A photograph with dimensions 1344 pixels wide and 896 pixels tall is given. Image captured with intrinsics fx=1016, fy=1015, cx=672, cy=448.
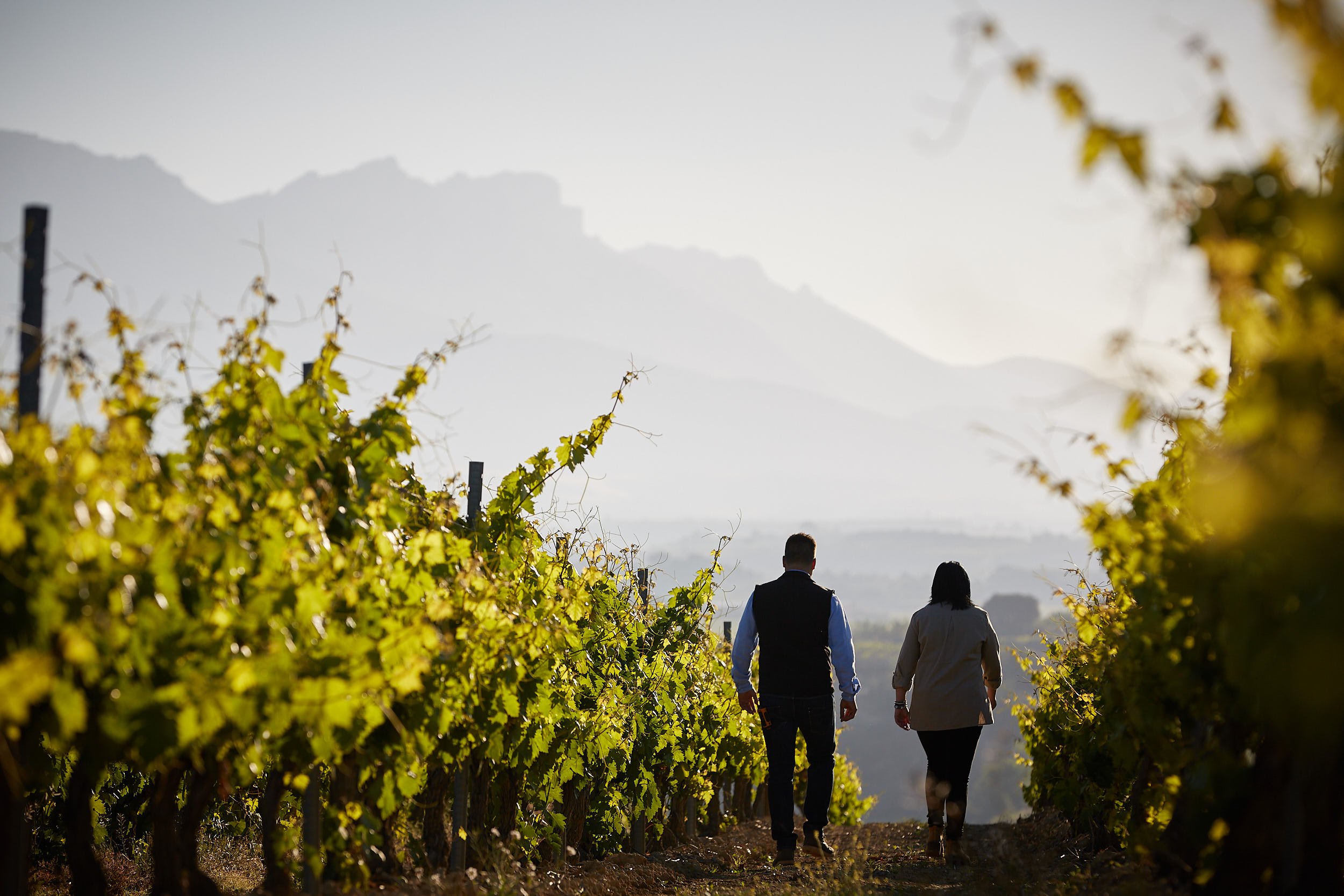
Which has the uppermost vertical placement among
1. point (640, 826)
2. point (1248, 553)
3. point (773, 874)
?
point (1248, 553)

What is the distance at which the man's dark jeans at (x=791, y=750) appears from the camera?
20.1ft

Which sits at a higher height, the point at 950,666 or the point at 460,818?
the point at 950,666

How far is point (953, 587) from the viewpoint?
632cm

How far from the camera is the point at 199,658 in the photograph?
8.71 feet

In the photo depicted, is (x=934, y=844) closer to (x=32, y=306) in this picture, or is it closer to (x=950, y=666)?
(x=950, y=666)

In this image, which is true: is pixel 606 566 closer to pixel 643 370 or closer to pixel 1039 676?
pixel 643 370

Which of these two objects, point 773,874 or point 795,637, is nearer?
point 773,874

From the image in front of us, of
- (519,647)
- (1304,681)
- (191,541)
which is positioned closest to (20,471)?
(191,541)

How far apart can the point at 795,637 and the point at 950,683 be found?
99cm

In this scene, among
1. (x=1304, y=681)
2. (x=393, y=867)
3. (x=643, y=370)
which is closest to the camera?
(x=1304, y=681)

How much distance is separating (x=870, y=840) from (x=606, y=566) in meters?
3.50

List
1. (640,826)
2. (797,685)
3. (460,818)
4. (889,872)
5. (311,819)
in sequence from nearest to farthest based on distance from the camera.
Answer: (311,819)
(460,818)
(889,872)
(797,685)
(640,826)

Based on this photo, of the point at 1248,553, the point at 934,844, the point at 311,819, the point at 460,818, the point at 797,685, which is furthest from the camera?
the point at 934,844

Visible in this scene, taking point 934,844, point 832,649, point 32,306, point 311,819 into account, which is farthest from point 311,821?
point 934,844
